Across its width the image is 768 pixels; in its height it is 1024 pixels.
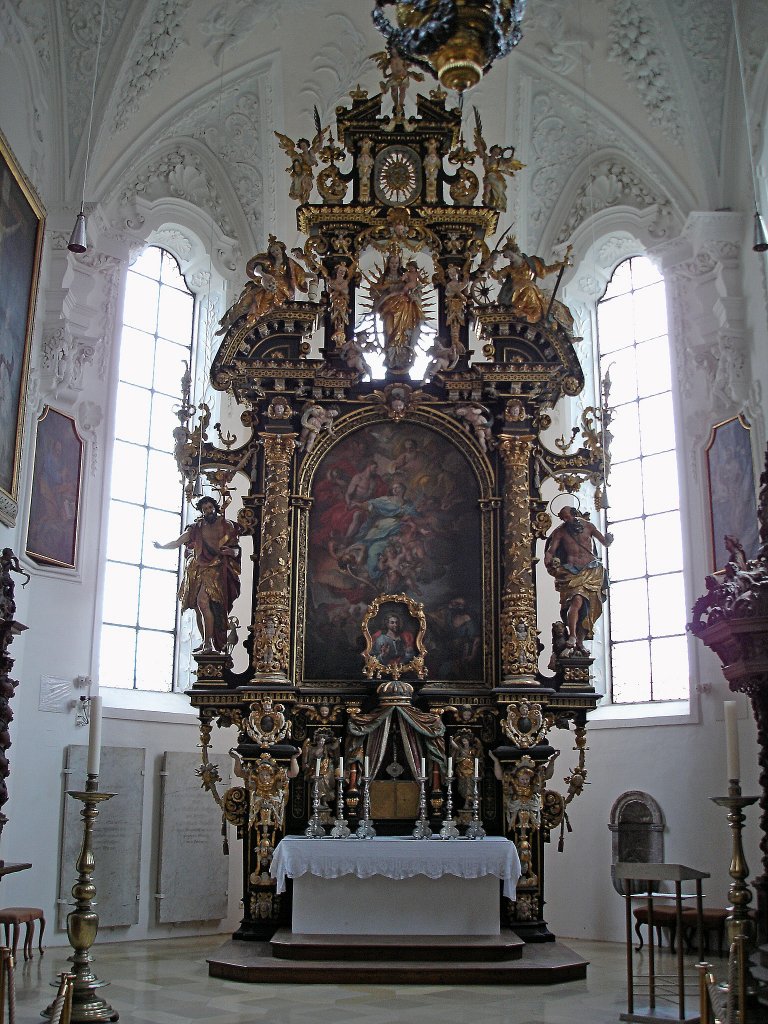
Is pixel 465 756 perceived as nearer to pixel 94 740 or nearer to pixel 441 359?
pixel 441 359

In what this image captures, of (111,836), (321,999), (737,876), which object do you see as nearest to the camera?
(737,876)

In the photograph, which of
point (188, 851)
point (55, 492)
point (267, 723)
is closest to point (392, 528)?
point (267, 723)

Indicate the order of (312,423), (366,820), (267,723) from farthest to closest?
(312,423) < (267,723) < (366,820)

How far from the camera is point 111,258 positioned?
515 inches

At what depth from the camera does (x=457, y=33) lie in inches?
234

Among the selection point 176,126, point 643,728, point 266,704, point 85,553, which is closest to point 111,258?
point 176,126

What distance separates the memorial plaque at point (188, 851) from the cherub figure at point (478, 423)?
466 cm

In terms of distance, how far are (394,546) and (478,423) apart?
1.48m

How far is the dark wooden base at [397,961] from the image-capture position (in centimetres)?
862

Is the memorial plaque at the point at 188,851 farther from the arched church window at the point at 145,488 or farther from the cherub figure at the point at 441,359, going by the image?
the cherub figure at the point at 441,359

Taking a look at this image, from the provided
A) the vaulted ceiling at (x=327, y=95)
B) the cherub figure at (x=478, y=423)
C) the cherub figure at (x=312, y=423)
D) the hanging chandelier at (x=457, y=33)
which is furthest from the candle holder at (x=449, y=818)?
the vaulted ceiling at (x=327, y=95)

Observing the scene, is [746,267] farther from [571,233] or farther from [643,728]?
[643,728]

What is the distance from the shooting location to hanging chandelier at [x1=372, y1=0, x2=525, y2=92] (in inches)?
234

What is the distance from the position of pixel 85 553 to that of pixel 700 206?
7.77 metres
